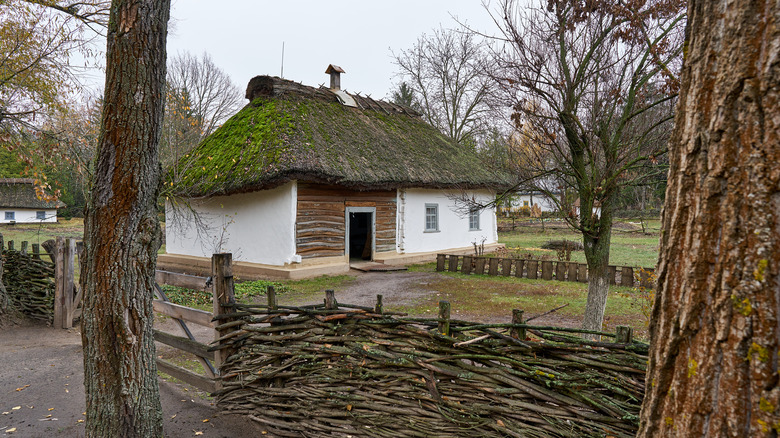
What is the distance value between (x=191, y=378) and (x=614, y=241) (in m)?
21.6

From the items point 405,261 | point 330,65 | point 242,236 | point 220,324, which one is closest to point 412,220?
point 405,261

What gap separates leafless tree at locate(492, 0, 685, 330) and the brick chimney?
1294 cm

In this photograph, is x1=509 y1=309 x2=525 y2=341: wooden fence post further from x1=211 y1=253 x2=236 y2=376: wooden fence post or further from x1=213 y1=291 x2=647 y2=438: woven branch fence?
x1=211 y1=253 x2=236 y2=376: wooden fence post

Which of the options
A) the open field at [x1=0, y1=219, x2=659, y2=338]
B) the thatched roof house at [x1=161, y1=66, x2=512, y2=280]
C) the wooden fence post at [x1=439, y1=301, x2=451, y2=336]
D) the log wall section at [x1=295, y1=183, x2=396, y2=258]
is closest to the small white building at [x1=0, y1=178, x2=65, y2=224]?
the thatched roof house at [x1=161, y1=66, x2=512, y2=280]

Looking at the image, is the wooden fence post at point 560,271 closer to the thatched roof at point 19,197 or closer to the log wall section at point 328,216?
the log wall section at point 328,216

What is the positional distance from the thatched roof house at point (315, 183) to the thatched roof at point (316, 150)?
43 mm

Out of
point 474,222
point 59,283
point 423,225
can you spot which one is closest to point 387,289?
point 423,225

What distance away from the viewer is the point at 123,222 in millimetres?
A: 3092

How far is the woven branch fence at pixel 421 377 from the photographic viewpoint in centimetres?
247

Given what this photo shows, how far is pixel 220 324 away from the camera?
411cm

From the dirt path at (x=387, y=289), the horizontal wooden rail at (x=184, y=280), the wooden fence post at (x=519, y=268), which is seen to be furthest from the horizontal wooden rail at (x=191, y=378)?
the wooden fence post at (x=519, y=268)

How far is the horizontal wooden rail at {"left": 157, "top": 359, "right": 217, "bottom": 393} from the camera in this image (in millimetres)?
4332

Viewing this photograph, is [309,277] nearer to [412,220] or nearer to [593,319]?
[412,220]

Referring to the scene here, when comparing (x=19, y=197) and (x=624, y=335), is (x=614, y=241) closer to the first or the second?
(x=624, y=335)
